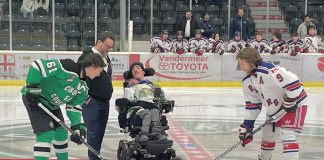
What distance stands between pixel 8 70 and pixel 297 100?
7407 millimetres

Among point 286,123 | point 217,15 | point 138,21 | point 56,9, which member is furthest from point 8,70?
point 286,123

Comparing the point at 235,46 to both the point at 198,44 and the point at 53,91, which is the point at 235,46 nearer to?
the point at 198,44

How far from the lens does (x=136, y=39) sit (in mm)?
12469

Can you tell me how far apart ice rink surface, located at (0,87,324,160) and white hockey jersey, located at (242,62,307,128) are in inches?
34.5

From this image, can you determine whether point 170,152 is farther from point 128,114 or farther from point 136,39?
point 136,39

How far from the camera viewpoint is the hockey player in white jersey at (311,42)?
11352 millimetres

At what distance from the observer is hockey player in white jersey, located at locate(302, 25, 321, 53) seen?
37.2ft

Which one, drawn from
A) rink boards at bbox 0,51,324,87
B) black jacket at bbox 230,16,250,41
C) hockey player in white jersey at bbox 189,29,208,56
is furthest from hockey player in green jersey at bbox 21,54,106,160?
black jacket at bbox 230,16,250,41

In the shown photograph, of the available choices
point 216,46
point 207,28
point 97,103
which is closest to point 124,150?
point 97,103

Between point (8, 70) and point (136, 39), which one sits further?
point (136, 39)

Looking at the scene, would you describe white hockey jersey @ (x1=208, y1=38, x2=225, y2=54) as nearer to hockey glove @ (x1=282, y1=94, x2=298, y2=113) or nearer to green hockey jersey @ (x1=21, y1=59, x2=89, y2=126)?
hockey glove @ (x1=282, y1=94, x2=298, y2=113)

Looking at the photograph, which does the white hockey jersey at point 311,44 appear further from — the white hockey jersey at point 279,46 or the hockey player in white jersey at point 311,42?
the white hockey jersey at point 279,46

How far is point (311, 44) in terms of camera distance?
11.4 m

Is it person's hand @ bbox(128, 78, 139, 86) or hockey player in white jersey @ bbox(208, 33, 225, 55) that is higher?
hockey player in white jersey @ bbox(208, 33, 225, 55)
